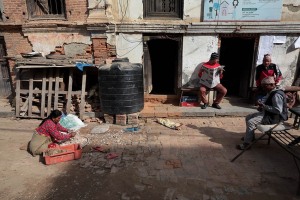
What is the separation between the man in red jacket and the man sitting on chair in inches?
94.6

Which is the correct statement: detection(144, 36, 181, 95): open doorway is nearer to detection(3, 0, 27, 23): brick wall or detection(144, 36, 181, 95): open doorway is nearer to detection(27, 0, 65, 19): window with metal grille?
detection(27, 0, 65, 19): window with metal grille

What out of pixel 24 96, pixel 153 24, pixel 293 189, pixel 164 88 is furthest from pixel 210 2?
pixel 24 96

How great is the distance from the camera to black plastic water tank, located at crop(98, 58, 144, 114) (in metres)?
6.43

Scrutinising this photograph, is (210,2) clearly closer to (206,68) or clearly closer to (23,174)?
(206,68)

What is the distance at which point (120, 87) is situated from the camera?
648cm

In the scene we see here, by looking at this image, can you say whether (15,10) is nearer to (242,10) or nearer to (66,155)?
(66,155)

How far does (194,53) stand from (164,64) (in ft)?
5.03

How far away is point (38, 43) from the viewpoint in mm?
7848

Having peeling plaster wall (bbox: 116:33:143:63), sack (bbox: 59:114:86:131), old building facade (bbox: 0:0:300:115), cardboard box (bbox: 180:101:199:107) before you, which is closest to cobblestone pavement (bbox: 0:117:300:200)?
sack (bbox: 59:114:86:131)

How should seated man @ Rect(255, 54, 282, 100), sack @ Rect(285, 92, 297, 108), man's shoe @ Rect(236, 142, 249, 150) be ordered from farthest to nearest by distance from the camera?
1. sack @ Rect(285, 92, 297, 108)
2. seated man @ Rect(255, 54, 282, 100)
3. man's shoe @ Rect(236, 142, 249, 150)

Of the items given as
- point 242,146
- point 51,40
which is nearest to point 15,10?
point 51,40

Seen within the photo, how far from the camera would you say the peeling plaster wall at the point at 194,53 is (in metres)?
7.76

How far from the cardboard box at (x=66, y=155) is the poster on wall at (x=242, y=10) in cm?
597

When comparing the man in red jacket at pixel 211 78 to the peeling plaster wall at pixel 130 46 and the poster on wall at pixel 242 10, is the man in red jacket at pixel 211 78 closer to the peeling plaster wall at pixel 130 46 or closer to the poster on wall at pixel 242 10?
the poster on wall at pixel 242 10
